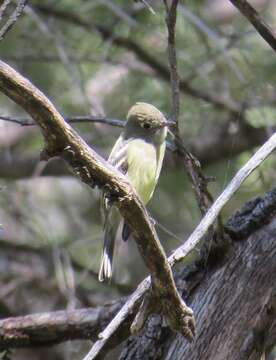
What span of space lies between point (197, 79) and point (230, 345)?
11.9 feet

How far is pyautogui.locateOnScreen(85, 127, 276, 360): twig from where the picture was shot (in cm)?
233

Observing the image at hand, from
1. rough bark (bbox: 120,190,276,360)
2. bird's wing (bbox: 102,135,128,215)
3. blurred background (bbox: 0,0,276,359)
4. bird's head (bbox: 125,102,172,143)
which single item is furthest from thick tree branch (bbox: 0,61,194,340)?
blurred background (bbox: 0,0,276,359)

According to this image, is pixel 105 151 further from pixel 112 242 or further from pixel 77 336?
pixel 77 336

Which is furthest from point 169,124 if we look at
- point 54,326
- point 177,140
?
point 54,326

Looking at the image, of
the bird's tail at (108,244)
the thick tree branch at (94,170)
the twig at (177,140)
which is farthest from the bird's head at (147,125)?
the thick tree branch at (94,170)

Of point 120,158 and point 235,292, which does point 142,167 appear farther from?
point 235,292

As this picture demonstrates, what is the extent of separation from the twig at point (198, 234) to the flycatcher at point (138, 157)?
1.15 metres

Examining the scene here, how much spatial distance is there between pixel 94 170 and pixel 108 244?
5.58 feet

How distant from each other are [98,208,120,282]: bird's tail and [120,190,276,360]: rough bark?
1.72ft

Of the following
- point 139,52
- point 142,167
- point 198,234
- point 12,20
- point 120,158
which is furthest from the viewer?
point 139,52

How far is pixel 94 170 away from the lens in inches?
84.1

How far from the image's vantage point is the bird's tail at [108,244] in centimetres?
355

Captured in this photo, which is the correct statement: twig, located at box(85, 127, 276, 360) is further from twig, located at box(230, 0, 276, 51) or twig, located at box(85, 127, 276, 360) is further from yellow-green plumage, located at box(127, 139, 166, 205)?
yellow-green plumage, located at box(127, 139, 166, 205)

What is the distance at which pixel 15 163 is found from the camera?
5934mm
